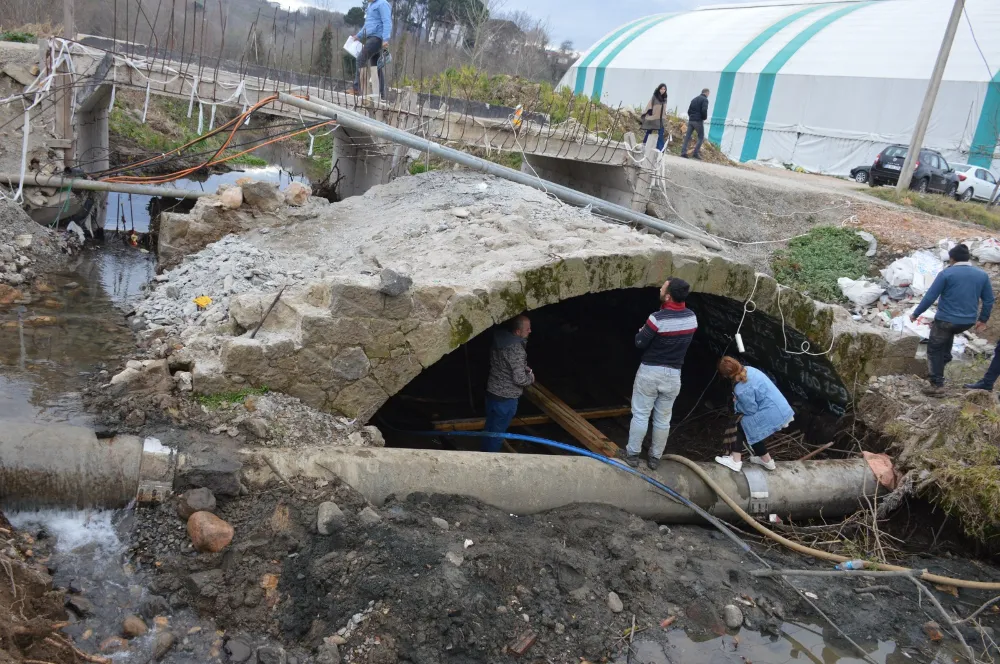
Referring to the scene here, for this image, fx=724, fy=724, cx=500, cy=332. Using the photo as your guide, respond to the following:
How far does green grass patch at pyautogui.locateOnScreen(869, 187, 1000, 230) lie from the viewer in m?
15.7

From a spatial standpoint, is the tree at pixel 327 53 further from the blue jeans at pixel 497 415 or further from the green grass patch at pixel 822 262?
the green grass patch at pixel 822 262

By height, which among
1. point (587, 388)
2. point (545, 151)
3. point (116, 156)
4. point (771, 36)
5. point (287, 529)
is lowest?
point (587, 388)

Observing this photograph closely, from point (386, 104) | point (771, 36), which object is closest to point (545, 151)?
point (386, 104)

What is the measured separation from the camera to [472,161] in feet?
28.8

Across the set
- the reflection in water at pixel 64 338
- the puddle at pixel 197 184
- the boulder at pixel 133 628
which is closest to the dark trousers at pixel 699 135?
the puddle at pixel 197 184

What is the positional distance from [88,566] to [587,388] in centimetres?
687

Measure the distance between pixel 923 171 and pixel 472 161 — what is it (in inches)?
631

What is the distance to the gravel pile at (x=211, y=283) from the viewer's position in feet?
23.9

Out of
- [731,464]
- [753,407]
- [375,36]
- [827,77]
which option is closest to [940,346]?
[753,407]

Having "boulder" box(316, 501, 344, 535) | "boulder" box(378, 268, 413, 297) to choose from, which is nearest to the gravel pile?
"boulder" box(378, 268, 413, 297)

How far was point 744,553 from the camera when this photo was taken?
615 cm

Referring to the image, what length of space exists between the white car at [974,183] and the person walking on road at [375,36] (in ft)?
54.0

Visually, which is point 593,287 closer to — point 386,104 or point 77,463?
point 77,463

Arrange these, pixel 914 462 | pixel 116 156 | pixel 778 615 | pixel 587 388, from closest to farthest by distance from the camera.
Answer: pixel 778 615, pixel 914 462, pixel 587 388, pixel 116 156
